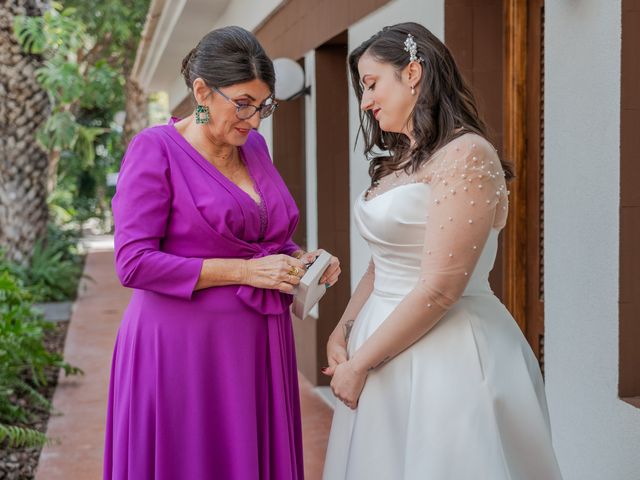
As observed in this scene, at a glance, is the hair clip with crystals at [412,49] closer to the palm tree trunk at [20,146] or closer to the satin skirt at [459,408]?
the satin skirt at [459,408]

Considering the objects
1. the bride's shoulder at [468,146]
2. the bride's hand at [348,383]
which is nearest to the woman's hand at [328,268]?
the bride's hand at [348,383]

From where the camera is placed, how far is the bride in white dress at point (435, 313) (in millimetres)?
2389

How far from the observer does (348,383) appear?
8.54 feet

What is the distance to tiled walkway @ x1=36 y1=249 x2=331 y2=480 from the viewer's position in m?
5.44

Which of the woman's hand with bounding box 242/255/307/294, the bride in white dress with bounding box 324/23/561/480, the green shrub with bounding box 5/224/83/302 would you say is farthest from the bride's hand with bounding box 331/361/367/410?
the green shrub with bounding box 5/224/83/302

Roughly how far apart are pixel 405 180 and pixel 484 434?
2.34ft

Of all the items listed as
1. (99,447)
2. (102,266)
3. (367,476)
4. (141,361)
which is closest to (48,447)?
(99,447)

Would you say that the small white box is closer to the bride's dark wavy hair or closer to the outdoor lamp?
the bride's dark wavy hair

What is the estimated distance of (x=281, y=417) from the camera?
293cm

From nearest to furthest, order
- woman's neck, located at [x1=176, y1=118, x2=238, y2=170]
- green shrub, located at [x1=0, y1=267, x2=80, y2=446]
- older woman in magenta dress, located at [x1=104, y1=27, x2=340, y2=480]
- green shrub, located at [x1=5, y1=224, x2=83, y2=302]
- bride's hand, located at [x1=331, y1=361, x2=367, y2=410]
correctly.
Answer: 1. bride's hand, located at [x1=331, y1=361, x2=367, y2=410]
2. older woman in magenta dress, located at [x1=104, y1=27, x2=340, y2=480]
3. woman's neck, located at [x1=176, y1=118, x2=238, y2=170]
4. green shrub, located at [x1=0, y1=267, x2=80, y2=446]
5. green shrub, located at [x1=5, y1=224, x2=83, y2=302]

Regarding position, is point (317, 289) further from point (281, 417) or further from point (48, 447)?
point (48, 447)

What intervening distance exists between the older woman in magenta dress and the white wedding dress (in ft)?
1.11

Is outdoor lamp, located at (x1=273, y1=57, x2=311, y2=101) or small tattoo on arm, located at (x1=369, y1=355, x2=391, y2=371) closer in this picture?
small tattoo on arm, located at (x1=369, y1=355, x2=391, y2=371)

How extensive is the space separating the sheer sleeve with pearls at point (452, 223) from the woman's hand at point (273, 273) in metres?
0.40
